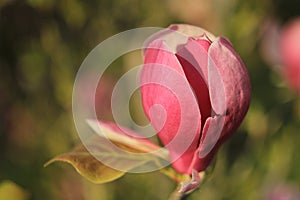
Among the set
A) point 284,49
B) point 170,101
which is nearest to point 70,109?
point 284,49

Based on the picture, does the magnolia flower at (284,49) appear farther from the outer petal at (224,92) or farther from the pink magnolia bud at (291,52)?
the outer petal at (224,92)

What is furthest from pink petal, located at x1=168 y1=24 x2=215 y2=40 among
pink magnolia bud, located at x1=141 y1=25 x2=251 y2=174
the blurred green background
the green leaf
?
the blurred green background

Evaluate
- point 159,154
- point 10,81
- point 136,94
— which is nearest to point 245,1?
point 136,94

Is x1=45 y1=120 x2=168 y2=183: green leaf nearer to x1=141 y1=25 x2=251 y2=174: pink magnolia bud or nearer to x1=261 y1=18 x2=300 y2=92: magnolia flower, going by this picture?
x1=141 y1=25 x2=251 y2=174: pink magnolia bud

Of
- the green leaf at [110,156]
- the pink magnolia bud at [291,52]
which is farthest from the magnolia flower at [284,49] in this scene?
the green leaf at [110,156]

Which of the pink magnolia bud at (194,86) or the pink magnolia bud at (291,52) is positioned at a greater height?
the pink magnolia bud at (194,86)

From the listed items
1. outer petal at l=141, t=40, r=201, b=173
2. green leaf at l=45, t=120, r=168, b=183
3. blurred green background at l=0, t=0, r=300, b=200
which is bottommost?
blurred green background at l=0, t=0, r=300, b=200

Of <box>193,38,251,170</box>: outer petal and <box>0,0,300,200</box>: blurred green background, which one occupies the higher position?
<box>193,38,251,170</box>: outer petal
